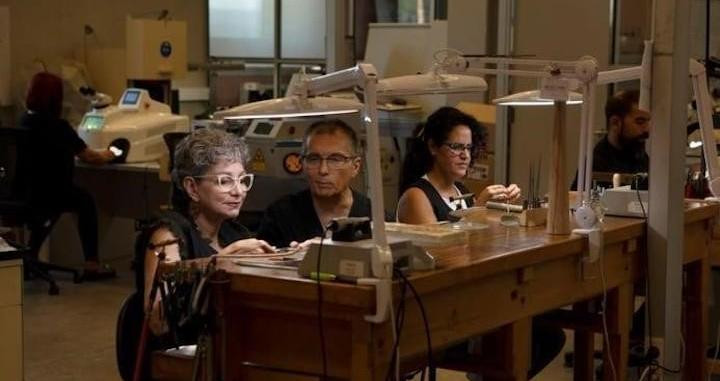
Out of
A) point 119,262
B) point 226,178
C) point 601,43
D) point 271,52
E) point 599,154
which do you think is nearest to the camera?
point 226,178

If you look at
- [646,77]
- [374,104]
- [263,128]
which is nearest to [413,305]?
[374,104]

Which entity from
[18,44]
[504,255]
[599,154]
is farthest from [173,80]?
[504,255]

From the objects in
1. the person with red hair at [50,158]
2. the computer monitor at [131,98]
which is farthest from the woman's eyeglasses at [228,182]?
the computer monitor at [131,98]

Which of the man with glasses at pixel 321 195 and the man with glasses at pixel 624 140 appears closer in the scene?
the man with glasses at pixel 321 195

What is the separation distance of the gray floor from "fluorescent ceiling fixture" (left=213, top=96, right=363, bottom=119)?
1.97 meters

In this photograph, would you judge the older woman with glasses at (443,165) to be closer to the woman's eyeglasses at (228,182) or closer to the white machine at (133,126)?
the woman's eyeglasses at (228,182)

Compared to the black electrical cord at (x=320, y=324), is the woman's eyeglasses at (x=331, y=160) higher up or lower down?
higher up

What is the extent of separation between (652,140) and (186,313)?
1517 mm

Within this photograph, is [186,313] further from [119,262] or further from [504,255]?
[119,262]

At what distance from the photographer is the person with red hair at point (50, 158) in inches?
231

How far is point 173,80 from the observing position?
7113mm

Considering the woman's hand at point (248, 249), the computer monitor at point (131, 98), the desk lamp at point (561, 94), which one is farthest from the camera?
the computer monitor at point (131, 98)

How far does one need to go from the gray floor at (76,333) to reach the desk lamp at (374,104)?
186 cm

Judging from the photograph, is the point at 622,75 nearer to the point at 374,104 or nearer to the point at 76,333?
the point at 374,104
